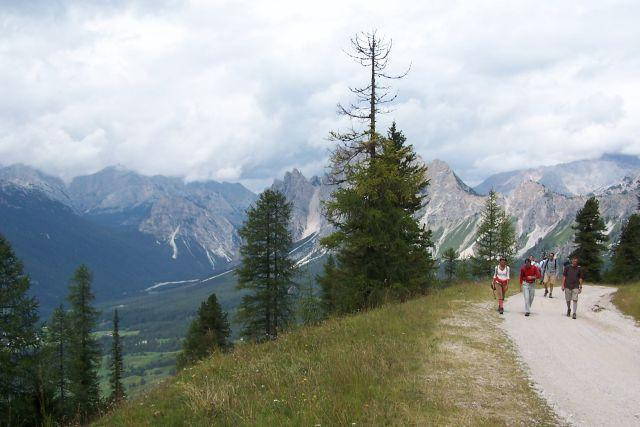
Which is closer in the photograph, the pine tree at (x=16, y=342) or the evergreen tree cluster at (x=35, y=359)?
the evergreen tree cluster at (x=35, y=359)

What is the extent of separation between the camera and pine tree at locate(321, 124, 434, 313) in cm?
2072

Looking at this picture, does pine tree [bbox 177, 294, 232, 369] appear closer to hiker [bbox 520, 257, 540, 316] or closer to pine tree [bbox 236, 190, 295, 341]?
pine tree [bbox 236, 190, 295, 341]

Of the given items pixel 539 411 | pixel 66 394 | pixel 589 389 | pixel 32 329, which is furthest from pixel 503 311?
pixel 66 394

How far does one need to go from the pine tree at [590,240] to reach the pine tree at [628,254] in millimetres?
2336

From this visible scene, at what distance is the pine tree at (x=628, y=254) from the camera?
49781 mm

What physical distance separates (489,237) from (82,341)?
135ft

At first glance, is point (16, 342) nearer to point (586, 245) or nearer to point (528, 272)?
point (528, 272)

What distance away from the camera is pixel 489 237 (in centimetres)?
5134

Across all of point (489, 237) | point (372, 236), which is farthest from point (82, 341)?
point (489, 237)

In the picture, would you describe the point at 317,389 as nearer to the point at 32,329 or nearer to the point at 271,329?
the point at 32,329

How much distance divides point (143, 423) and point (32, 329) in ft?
68.9

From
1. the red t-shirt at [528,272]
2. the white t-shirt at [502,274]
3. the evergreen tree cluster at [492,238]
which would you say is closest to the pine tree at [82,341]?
the white t-shirt at [502,274]

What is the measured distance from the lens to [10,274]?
24516 mm

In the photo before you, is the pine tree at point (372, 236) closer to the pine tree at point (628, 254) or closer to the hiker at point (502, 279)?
the hiker at point (502, 279)
